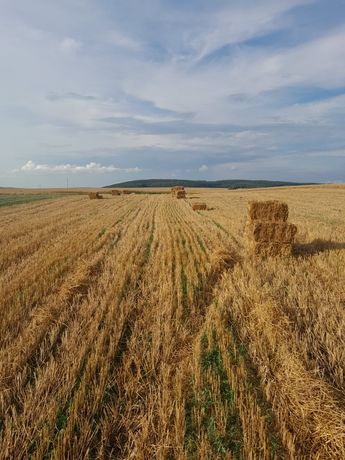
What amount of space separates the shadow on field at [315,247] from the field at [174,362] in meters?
1.57

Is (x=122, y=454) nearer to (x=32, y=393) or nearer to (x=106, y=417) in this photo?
(x=106, y=417)

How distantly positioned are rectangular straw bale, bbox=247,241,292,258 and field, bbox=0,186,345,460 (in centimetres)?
148

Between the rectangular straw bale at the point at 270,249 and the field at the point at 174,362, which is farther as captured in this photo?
the rectangular straw bale at the point at 270,249

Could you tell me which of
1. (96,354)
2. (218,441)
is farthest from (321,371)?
(96,354)

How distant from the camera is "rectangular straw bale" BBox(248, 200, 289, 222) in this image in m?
10.6

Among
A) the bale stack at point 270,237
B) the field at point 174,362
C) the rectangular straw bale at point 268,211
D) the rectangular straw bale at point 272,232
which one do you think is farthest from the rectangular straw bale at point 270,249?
the field at point 174,362

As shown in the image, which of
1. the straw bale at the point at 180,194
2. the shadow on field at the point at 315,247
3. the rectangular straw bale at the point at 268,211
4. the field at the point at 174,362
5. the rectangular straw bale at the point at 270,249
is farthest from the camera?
the straw bale at the point at 180,194

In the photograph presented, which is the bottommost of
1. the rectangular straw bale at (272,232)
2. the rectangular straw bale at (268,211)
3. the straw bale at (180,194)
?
the rectangular straw bale at (272,232)

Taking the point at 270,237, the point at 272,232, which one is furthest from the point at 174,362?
the point at 272,232

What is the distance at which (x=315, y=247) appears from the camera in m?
10.2

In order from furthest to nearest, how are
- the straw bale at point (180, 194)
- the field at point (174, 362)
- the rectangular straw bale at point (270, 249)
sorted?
the straw bale at point (180, 194)
the rectangular straw bale at point (270, 249)
the field at point (174, 362)

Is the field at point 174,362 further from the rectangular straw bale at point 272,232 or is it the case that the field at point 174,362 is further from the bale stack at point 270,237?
the rectangular straw bale at point 272,232

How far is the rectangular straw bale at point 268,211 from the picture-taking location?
10609 mm

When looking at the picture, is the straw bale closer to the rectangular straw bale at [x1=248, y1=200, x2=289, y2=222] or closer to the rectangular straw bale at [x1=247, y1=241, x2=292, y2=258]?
the rectangular straw bale at [x1=248, y1=200, x2=289, y2=222]
